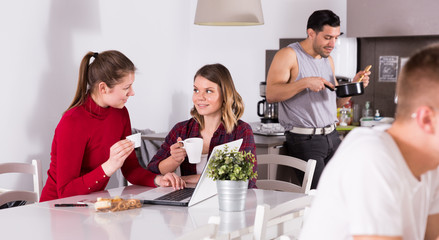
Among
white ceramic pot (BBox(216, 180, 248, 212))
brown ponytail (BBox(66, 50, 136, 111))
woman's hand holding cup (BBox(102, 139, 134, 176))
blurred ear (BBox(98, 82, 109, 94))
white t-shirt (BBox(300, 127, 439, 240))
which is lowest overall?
white ceramic pot (BBox(216, 180, 248, 212))

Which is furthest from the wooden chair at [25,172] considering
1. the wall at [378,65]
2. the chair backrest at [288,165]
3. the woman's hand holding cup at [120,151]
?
the wall at [378,65]

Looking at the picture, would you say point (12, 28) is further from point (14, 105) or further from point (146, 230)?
point (146, 230)

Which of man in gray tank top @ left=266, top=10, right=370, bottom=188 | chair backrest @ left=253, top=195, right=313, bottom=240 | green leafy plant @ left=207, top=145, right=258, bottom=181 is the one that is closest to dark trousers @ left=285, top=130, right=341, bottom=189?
man in gray tank top @ left=266, top=10, right=370, bottom=188

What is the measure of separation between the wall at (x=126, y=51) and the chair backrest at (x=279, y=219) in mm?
1867

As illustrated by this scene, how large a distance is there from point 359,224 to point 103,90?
1.60m

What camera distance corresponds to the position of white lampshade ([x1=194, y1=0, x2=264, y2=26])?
3273mm

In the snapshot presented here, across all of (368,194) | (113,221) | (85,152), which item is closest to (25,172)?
(85,152)

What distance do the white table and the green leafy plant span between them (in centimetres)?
11

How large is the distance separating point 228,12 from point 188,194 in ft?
4.78

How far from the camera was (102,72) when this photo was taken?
2.31 metres

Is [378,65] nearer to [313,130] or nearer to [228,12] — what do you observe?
[313,130]

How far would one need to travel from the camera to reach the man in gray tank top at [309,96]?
3281 millimetres

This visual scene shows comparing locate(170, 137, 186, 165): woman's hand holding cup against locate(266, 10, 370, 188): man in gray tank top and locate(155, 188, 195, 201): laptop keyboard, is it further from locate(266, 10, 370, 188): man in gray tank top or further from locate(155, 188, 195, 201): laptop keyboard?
locate(266, 10, 370, 188): man in gray tank top

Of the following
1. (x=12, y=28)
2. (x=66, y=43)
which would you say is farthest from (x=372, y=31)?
(x=12, y=28)
